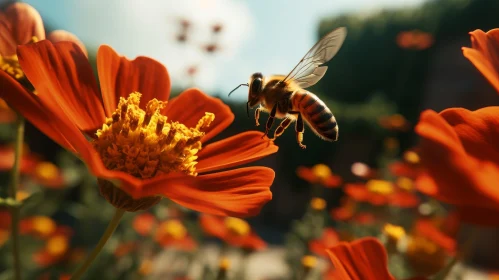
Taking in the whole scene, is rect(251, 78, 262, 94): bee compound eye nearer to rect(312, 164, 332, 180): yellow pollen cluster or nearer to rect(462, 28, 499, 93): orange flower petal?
rect(462, 28, 499, 93): orange flower petal

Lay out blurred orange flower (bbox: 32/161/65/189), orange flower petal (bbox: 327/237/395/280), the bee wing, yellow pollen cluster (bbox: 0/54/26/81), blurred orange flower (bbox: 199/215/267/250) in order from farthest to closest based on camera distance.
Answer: blurred orange flower (bbox: 32/161/65/189), blurred orange flower (bbox: 199/215/267/250), the bee wing, yellow pollen cluster (bbox: 0/54/26/81), orange flower petal (bbox: 327/237/395/280)

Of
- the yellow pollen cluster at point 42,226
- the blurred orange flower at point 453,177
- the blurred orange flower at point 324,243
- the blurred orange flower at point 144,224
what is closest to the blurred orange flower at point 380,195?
the blurred orange flower at point 324,243

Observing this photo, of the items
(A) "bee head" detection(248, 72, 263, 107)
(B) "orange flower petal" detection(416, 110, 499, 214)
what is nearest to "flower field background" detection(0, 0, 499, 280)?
(B) "orange flower petal" detection(416, 110, 499, 214)

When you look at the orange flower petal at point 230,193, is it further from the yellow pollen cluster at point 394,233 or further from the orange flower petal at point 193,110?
the yellow pollen cluster at point 394,233

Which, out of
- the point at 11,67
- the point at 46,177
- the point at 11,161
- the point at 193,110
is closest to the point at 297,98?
the point at 193,110

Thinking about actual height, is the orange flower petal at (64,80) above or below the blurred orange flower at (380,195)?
above

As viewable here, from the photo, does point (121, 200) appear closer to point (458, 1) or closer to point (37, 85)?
point (37, 85)

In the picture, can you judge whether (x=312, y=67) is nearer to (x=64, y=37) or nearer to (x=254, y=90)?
(x=254, y=90)
